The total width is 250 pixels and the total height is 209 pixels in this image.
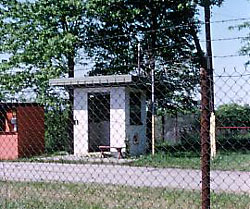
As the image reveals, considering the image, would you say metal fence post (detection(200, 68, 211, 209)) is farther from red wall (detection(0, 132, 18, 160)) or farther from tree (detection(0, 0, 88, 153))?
tree (detection(0, 0, 88, 153))

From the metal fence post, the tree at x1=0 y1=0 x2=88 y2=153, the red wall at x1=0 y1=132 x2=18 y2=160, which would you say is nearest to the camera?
the metal fence post

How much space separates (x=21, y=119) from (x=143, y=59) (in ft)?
19.5

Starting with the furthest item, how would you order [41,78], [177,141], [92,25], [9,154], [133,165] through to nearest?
[92,25] < [41,78] < [177,141] < [9,154] < [133,165]

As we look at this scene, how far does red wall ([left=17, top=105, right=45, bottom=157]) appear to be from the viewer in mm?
16000

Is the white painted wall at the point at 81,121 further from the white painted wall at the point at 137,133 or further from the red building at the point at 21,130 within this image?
the white painted wall at the point at 137,133

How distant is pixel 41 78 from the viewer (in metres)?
19.3

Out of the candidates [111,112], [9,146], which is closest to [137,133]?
[111,112]

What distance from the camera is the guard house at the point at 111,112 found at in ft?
52.2

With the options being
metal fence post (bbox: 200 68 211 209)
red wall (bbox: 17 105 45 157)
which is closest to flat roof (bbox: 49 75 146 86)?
red wall (bbox: 17 105 45 157)

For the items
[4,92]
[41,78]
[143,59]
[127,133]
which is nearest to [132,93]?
[127,133]

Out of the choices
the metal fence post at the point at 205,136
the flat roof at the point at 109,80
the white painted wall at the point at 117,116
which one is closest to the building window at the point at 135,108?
the white painted wall at the point at 117,116

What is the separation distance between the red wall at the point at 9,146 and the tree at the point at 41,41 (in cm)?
331

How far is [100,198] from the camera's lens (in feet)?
22.7

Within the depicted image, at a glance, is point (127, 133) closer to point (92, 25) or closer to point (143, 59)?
point (143, 59)
